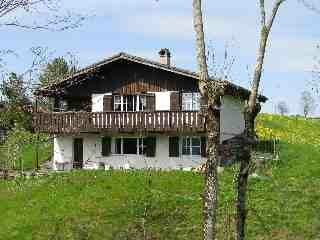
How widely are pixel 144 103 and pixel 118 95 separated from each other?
170 cm

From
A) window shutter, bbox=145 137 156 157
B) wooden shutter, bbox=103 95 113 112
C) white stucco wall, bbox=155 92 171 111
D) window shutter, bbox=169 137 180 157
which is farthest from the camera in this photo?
wooden shutter, bbox=103 95 113 112

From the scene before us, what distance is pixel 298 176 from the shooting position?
1101 inches

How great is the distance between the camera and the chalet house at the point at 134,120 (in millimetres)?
33781

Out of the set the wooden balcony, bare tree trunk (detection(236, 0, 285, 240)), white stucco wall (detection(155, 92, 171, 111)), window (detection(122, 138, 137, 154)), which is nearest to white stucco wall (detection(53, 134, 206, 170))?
window (detection(122, 138, 137, 154))

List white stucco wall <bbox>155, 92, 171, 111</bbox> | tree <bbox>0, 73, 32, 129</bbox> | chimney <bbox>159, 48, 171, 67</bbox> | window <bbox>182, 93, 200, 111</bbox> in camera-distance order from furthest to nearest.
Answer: chimney <bbox>159, 48, 171, 67</bbox> < white stucco wall <bbox>155, 92, 171, 111</bbox> < window <bbox>182, 93, 200, 111</bbox> < tree <bbox>0, 73, 32, 129</bbox>

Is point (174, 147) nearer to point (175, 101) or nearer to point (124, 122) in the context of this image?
point (175, 101)

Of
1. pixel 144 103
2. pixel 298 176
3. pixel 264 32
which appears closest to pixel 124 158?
pixel 144 103

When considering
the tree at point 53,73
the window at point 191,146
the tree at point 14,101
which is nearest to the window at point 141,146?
the window at point 191,146

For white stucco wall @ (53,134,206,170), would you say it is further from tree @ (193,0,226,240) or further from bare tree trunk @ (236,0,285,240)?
tree @ (193,0,226,240)

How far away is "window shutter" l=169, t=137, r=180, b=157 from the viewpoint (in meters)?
34.7

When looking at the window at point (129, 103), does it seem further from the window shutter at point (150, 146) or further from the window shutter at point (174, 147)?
the window shutter at point (174, 147)

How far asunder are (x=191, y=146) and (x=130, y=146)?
371 cm

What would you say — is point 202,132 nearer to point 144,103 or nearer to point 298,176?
point 144,103

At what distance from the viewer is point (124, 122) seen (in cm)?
3444
